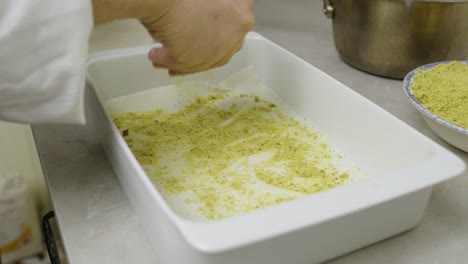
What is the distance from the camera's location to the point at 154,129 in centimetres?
56

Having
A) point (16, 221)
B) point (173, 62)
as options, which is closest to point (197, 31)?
point (173, 62)

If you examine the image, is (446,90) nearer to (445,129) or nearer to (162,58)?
(445,129)

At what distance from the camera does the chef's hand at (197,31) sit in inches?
16.3

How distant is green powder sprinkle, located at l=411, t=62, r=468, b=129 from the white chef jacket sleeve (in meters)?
0.39

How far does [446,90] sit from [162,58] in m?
0.34

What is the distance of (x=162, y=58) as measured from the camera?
0.47 metres

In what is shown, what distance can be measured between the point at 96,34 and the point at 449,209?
614mm

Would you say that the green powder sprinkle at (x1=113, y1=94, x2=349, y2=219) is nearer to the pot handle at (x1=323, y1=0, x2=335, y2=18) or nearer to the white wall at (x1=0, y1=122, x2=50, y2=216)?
the pot handle at (x1=323, y1=0, x2=335, y2=18)

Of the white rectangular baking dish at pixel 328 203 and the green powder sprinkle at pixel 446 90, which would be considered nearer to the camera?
the white rectangular baking dish at pixel 328 203

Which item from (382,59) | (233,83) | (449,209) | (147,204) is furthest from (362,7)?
(147,204)

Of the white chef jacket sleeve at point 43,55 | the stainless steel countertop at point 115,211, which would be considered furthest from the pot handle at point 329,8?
the white chef jacket sleeve at point 43,55

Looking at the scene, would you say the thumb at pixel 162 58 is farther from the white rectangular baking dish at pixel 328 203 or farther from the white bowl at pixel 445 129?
the white bowl at pixel 445 129

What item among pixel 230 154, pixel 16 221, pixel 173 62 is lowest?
pixel 16 221

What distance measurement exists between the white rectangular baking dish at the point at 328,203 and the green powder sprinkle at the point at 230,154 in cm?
4
